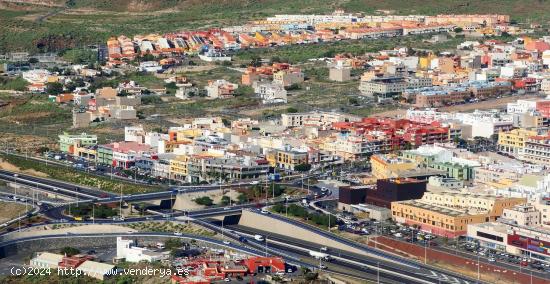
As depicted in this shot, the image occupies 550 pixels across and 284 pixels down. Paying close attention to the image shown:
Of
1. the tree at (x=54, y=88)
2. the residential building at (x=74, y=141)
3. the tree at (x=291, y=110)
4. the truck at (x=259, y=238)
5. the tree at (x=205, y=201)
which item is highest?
the truck at (x=259, y=238)

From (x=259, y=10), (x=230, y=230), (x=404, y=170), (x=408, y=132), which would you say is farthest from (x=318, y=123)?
(x=259, y=10)

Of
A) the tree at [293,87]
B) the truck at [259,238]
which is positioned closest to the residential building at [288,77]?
the tree at [293,87]

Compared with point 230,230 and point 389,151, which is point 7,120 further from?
point 230,230

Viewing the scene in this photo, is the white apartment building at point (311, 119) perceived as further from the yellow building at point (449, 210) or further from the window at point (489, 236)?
the window at point (489, 236)

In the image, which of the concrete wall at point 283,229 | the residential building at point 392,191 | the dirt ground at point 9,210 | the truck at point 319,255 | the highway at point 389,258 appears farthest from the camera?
the dirt ground at point 9,210

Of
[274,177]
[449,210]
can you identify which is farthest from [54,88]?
[449,210]

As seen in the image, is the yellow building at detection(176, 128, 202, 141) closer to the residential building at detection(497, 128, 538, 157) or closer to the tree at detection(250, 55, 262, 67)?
the residential building at detection(497, 128, 538, 157)
